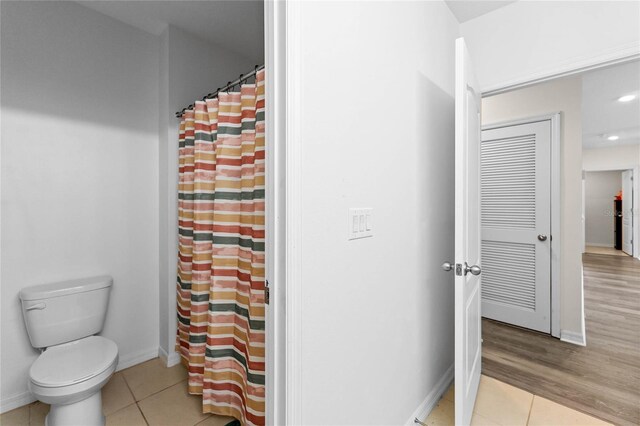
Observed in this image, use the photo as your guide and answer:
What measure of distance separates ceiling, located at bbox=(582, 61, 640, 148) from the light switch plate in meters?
2.08

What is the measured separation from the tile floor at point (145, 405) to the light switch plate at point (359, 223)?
132cm

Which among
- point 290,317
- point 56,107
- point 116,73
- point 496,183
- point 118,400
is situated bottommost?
point 118,400

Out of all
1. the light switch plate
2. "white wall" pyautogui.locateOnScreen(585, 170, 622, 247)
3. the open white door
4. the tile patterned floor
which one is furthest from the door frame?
the light switch plate

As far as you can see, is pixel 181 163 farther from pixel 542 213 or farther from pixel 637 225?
pixel 637 225

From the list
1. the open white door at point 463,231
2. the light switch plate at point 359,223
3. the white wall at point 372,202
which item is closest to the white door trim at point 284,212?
the white wall at point 372,202

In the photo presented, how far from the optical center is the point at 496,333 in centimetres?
269

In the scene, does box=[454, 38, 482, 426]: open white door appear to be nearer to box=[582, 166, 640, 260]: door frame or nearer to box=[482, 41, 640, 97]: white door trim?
box=[482, 41, 640, 97]: white door trim

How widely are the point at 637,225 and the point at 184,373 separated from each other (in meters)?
8.32

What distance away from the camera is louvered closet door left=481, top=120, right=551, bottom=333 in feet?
8.66

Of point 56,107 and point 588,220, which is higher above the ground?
point 56,107

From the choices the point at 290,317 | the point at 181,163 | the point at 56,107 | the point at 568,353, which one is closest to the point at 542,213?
the point at 568,353

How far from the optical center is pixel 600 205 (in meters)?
7.24

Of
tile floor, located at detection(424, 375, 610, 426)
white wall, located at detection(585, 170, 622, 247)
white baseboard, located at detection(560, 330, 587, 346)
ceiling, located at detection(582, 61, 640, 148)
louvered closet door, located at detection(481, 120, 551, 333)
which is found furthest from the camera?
white wall, located at detection(585, 170, 622, 247)

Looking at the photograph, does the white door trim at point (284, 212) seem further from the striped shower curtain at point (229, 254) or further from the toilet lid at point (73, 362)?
the toilet lid at point (73, 362)
